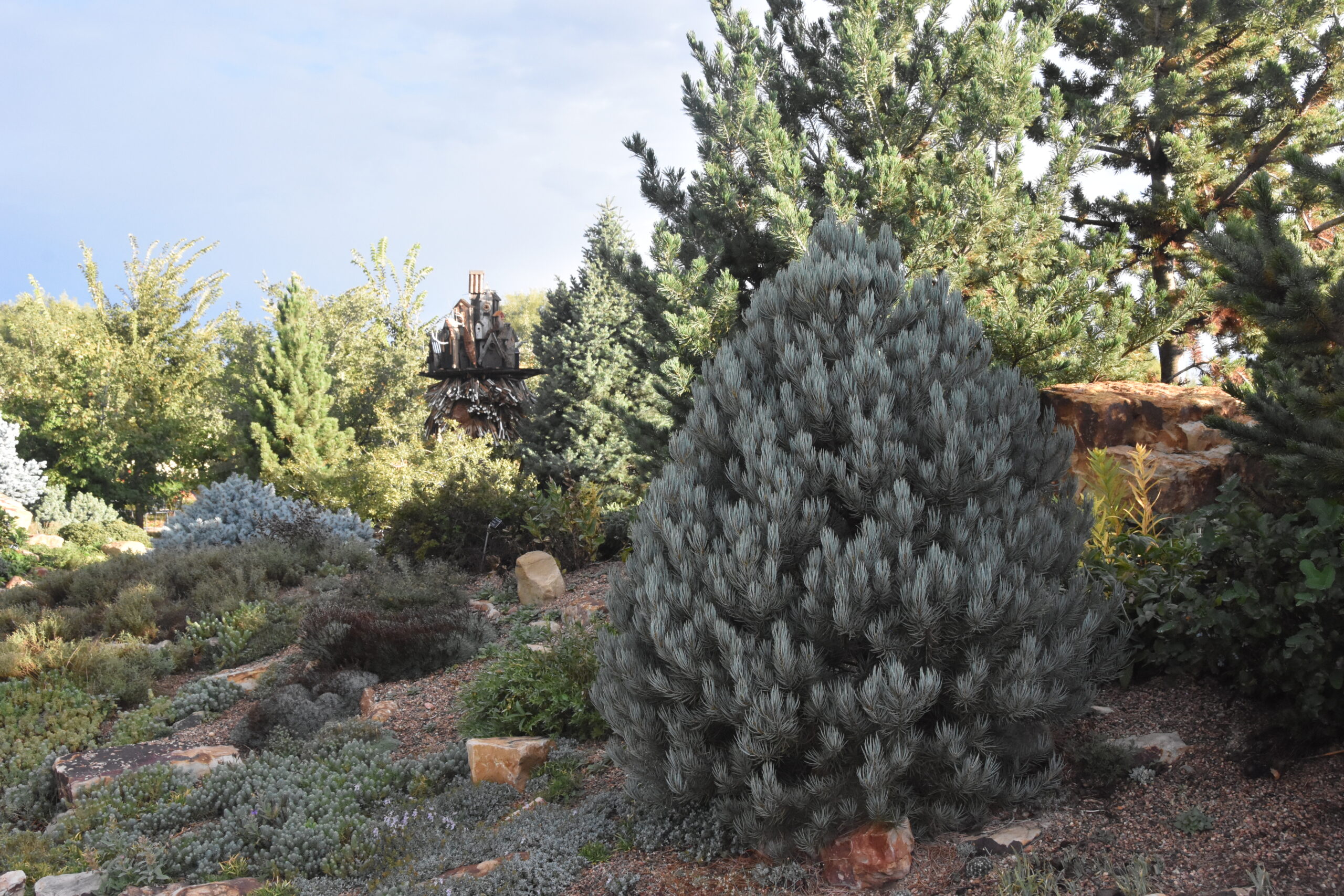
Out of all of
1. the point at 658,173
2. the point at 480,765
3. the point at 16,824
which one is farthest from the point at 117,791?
the point at 658,173

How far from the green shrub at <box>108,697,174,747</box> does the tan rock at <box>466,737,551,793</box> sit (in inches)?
118

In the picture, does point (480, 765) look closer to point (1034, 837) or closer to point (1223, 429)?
point (1034, 837)

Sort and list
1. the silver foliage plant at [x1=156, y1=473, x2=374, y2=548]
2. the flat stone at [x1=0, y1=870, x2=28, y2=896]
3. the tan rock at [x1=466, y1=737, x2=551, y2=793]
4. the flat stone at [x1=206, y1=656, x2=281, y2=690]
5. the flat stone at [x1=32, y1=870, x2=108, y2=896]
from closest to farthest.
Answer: the flat stone at [x1=32, y1=870, x2=108, y2=896] < the flat stone at [x1=0, y1=870, x2=28, y2=896] < the tan rock at [x1=466, y1=737, x2=551, y2=793] < the flat stone at [x1=206, y1=656, x2=281, y2=690] < the silver foliage plant at [x1=156, y1=473, x2=374, y2=548]

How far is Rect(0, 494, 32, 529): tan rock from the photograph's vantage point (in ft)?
54.0

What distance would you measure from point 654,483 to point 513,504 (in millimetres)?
7757

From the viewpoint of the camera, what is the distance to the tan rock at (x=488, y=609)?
8.45 m

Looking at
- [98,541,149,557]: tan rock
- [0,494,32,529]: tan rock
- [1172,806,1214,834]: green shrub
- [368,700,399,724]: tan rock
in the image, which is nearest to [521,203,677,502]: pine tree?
[98,541,149,557]: tan rock

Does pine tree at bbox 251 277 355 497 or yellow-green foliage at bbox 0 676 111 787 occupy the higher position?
pine tree at bbox 251 277 355 497

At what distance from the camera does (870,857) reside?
3.41 metres

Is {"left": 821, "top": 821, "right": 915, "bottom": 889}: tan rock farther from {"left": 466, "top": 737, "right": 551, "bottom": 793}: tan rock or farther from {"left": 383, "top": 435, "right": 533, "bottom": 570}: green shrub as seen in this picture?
{"left": 383, "top": 435, "right": 533, "bottom": 570}: green shrub

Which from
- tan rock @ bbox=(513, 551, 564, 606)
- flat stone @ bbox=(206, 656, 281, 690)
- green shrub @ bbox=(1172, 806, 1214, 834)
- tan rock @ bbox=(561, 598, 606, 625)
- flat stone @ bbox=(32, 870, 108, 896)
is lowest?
flat stone @ bbox=(32, 870, 108, 896)

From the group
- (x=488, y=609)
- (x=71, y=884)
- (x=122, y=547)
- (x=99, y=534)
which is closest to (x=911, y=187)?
(x=488, y=609)

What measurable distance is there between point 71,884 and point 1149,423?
783 cm

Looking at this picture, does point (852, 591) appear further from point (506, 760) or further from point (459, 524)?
point (459, 524)
